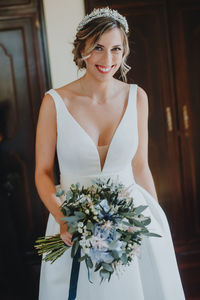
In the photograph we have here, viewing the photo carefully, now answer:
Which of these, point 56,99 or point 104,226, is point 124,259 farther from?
point 56,99

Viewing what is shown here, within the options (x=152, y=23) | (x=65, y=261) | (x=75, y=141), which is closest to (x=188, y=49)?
(x=152, y=23)

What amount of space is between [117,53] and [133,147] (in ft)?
1.53

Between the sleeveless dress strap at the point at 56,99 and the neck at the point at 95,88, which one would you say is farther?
the neck at the point at 95,88

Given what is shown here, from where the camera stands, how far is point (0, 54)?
3168 mm

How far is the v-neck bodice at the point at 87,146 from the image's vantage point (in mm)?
1753

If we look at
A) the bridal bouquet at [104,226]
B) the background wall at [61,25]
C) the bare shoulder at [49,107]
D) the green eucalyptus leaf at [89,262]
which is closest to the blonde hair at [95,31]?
the bare shoulder at [49,107]

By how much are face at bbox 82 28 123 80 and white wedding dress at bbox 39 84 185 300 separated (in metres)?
0.22

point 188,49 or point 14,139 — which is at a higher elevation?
point 188,49

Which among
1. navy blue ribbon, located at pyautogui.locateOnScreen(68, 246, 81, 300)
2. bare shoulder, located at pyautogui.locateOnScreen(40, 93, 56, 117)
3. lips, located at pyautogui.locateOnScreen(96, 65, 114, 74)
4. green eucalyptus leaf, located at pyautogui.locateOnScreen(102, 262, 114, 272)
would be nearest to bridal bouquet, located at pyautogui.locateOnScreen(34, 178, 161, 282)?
green eucalyptus leaf, located at pyautogui.locateOnScreen(102, 262, 114, 272)

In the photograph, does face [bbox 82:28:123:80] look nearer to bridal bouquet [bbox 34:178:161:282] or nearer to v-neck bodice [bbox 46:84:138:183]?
v-neck bodice [bbox 46:84:138:183]

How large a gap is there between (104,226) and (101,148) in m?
0.57

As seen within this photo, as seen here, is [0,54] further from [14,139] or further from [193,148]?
[193,148]

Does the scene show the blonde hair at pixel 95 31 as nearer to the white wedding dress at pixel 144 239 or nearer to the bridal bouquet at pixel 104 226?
the white wedding dress at pixel 144 239

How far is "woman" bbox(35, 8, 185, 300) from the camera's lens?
165 centimetres
